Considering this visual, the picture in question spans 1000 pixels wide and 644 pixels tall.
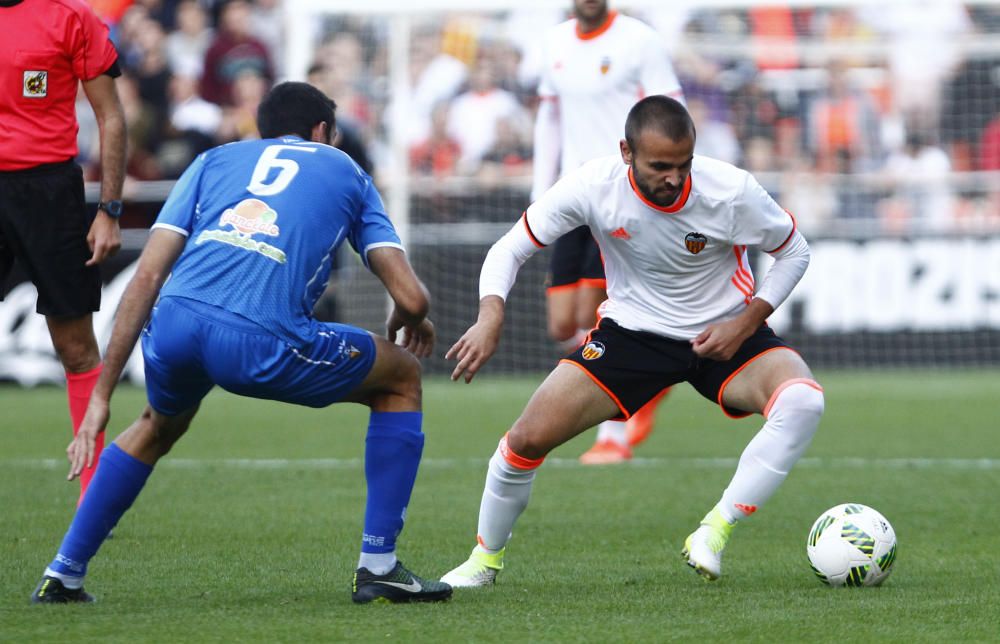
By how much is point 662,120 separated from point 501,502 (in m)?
1.44

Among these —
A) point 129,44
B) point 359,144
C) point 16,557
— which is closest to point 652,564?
point 16,557

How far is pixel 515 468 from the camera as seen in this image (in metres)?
5.65

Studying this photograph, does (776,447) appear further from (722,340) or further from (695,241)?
(695,241)

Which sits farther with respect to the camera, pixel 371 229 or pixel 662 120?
pixel 662 120

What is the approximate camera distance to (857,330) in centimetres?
1523

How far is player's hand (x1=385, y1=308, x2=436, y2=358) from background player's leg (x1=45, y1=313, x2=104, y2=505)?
1933 millimetres

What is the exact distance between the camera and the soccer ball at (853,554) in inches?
215

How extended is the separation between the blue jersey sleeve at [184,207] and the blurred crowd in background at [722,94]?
1057 centimetres

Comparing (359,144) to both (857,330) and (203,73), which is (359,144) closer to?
(203,73)

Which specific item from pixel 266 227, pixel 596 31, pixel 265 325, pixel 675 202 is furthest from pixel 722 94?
pixel 265 325

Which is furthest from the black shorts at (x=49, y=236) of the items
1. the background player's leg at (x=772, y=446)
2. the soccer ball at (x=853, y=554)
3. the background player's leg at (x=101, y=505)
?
the soccer ball at (x=853, y=554)

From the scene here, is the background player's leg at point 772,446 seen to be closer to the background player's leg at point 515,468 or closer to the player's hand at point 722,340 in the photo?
the player's hand at point 722,340

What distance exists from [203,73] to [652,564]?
1140 cm

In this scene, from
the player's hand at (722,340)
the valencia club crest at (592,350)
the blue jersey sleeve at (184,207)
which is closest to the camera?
the blue jersey sleeve at (184,207)
